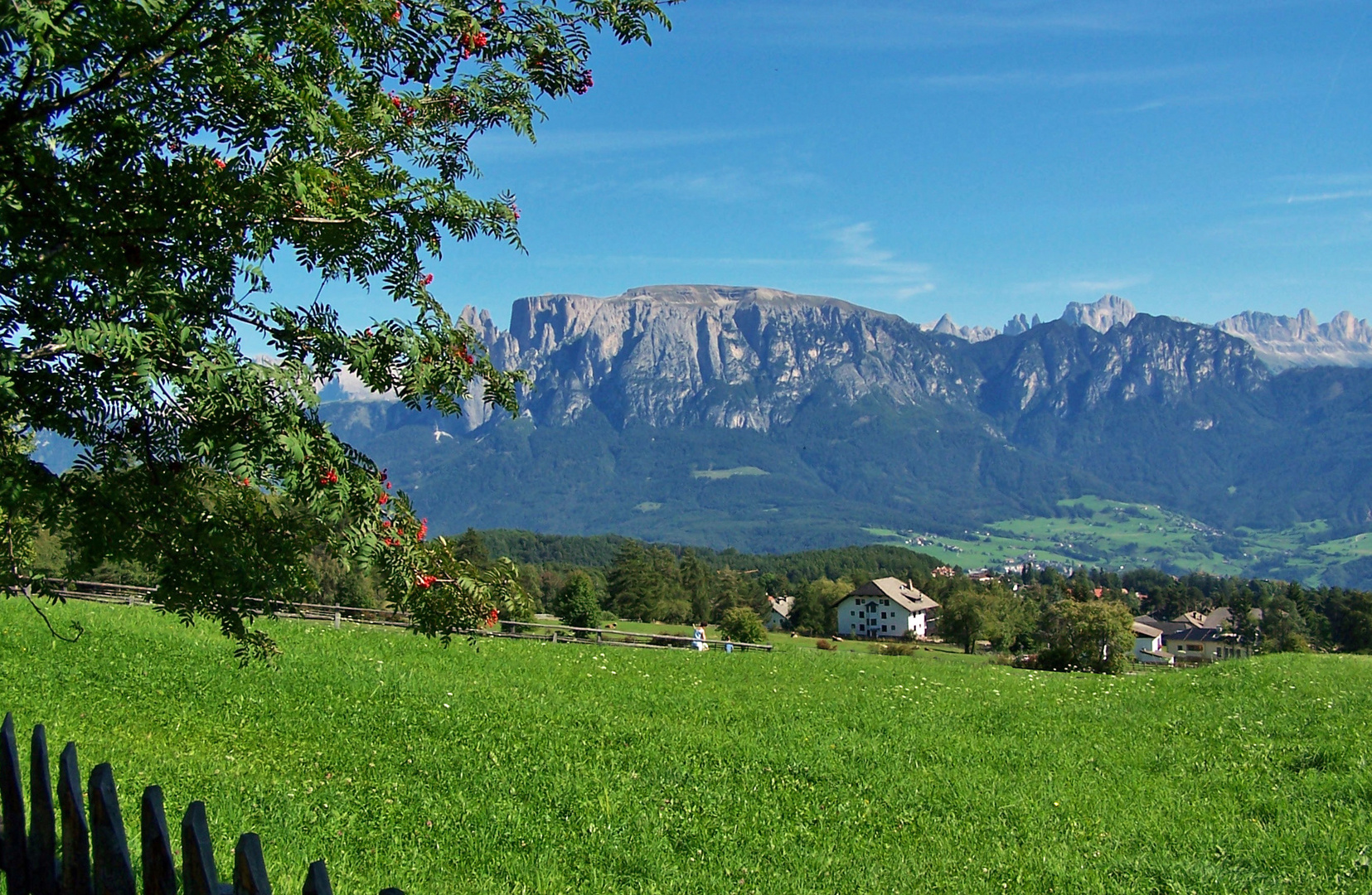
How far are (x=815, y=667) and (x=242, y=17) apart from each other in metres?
22.9

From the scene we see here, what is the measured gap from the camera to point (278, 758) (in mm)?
12516

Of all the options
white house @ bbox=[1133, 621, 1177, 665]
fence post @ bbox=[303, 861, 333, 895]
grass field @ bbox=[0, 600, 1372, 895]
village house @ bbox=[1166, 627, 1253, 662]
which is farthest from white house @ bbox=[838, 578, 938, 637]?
fence post @ bbox=[303, 861, 333, 895]

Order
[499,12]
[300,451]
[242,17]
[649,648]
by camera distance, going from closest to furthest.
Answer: [300,451]
[242,17]
[499,12]
[649,648]

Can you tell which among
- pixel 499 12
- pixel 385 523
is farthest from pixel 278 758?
pixel 499 12

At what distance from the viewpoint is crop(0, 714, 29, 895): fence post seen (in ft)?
14.4

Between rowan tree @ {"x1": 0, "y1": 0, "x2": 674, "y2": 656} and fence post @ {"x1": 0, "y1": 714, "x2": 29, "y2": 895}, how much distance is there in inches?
36.1

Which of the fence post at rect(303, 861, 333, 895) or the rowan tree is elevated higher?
the rowan tree

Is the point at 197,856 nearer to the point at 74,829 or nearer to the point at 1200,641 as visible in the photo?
the point at 74,829

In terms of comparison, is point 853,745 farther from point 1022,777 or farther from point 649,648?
point 649,648

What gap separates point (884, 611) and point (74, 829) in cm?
15933

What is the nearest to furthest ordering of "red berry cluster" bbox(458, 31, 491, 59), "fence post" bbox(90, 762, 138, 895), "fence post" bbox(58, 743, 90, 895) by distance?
"fence post" bbox(90, 762, 138, 895)
"fence post" bbox(58, 743, 90, 895)
"red berry cluster" bbox(458, 31, 491, 59)

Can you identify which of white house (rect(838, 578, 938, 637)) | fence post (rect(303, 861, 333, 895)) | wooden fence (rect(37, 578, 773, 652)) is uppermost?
fence post (rect(303, 861, 333, 895))

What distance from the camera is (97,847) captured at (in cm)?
371

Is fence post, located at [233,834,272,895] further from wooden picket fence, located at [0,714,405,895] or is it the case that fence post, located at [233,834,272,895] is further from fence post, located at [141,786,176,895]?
fence post, located at [141,786,176,895]
